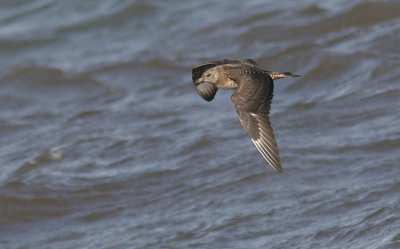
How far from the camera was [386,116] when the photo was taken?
323 inches

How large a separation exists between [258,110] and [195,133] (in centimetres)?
324

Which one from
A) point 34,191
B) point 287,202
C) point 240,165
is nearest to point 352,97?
point 240,165

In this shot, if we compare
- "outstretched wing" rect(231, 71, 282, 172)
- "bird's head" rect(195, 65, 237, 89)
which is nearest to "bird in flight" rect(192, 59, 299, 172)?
"outstretched wing" rect(231, 71, 282, 172)

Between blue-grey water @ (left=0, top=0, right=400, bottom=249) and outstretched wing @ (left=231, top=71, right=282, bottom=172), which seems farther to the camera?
blue-grey water @ (left=0, top=0, right=400, bottom=249)

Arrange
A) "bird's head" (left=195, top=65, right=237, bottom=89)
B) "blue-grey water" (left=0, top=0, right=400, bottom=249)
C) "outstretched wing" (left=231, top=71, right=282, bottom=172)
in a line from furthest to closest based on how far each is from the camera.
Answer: "blue-grey water" (left=0, top=0, right=400, bottom=249) → "bird's head" (left=195, top=65, right=237, bottom=89) → "outstretched wing" (left=231, top=71, right=282, bottom=172)

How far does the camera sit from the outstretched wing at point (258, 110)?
5738mm

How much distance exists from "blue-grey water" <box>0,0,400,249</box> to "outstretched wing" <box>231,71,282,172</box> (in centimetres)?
90

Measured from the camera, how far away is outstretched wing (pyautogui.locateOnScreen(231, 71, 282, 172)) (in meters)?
5.74

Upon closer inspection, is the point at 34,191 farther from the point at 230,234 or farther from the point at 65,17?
the point at 65,17

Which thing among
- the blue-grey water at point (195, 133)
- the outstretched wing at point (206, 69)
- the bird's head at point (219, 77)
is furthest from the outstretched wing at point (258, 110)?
the blue-grey water at point (195, 133)

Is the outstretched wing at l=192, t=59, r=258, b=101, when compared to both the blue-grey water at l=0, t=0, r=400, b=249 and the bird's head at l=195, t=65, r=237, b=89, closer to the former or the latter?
the bird's head at l=195, t=65, r=237, b=89

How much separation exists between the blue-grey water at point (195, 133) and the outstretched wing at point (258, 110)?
0.90m

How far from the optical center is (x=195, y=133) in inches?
353

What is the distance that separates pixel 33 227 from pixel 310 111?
3.40 meters
